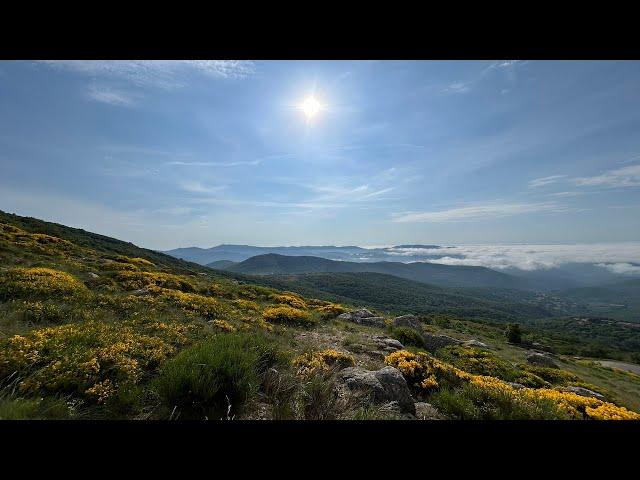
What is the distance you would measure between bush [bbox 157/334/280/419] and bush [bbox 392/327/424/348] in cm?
1189

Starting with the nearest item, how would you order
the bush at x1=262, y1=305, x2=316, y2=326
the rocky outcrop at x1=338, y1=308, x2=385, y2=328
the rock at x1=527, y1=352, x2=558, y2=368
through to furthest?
the bush at x1=262, y1=305, x2=316, y2=326, the rocky outcrop at x1=338, y1=308, x2=385, y2=328, the rock at x1=527, y1=352, x2=558, y2=368

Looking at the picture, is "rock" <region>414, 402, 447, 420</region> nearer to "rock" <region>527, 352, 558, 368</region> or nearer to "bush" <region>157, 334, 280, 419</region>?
"bush" <region>157, 334, 280, 419</region>

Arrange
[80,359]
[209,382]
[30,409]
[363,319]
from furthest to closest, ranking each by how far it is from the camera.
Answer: [363,319]
[80,359]
[209,382]
[30,409]

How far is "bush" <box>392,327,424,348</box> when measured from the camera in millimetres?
14388

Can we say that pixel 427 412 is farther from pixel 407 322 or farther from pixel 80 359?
pixel 407 322

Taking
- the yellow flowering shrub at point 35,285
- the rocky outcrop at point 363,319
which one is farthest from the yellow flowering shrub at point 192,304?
the rocky outcrop at point 363,319

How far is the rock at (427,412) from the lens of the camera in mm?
4867

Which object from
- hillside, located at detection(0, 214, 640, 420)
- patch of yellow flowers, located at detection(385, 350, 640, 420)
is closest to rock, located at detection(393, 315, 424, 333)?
hillside, located at detection(0, 214, 640, 420)

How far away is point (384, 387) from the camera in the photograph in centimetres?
509

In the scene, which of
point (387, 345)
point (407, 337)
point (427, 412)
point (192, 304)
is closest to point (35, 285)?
point (192, 304)

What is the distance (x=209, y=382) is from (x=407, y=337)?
43.3ft
